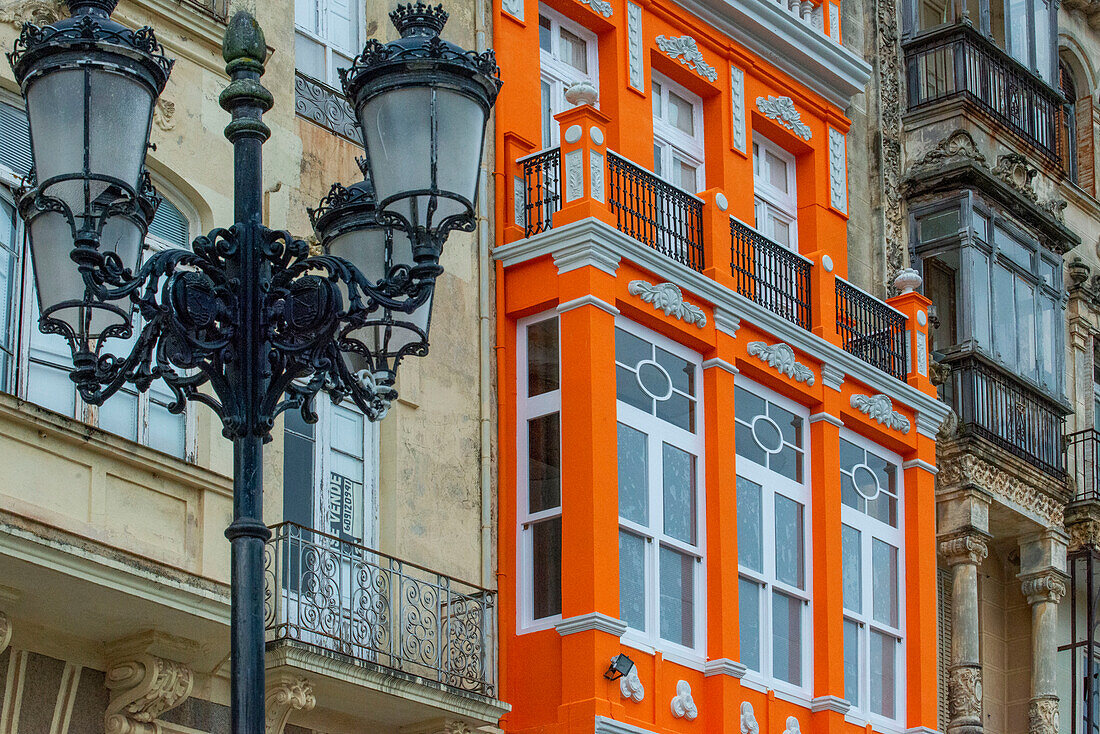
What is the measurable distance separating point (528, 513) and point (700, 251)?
299 centimetres

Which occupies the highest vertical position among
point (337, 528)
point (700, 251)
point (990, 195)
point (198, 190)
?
point (990, 195)

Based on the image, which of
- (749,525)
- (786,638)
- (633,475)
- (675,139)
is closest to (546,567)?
(633,475)

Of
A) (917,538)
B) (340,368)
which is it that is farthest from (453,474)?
(340,368)

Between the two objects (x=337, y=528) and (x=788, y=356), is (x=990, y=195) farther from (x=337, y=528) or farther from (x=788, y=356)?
(x=337, y=528)

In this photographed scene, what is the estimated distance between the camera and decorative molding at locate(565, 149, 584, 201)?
17688mm

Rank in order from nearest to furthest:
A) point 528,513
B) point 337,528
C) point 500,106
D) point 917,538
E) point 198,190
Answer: point 198,190 < point 337,528 < point 528,513 < point 500,106 < point 917,538

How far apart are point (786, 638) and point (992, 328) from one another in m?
5.30

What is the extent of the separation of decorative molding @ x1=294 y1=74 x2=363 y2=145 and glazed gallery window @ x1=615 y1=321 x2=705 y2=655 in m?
2.60

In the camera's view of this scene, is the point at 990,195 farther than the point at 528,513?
Yes

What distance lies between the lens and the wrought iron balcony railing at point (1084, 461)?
2389 centimetres

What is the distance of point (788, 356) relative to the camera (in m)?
19.3

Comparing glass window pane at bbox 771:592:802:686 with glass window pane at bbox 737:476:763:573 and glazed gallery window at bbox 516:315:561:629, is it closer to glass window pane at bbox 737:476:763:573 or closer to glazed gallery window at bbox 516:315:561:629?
glass window pane at bbox 737:476:763:573

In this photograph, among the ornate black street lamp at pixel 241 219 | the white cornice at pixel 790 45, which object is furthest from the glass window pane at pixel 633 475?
the ornate black street lamp at pixel 241 219

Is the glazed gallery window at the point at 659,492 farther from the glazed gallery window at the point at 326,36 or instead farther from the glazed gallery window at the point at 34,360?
the glazed gallery window at the point at 34,360
